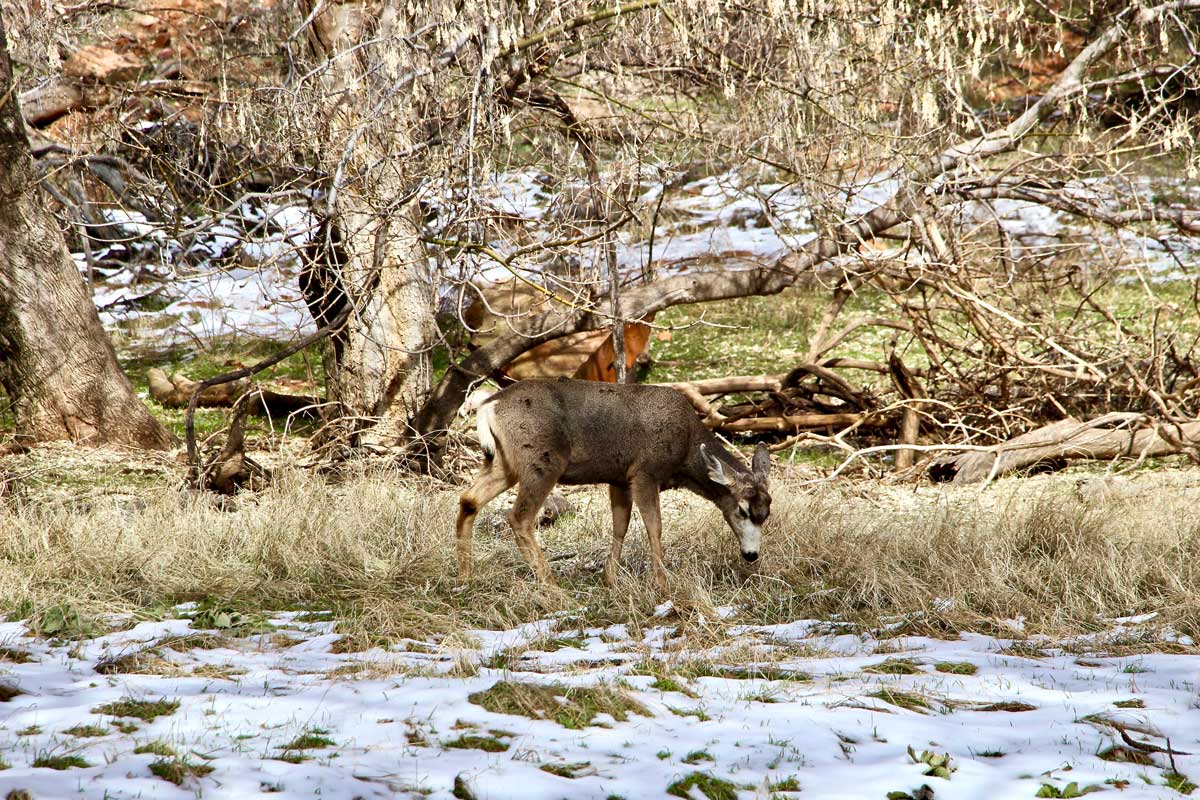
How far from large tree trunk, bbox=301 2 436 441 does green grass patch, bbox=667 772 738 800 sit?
18.2 ft

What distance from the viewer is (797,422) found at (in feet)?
36.6

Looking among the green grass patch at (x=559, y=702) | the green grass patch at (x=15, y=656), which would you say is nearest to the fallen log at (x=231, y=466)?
the green grass patch at (x=15, y=656)

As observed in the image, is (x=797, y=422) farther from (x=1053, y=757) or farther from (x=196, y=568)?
(x=1053, y=757)

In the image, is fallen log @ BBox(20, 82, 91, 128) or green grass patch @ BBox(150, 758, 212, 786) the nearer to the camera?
green grass patch @ BBox(150, 758, 212, 786)

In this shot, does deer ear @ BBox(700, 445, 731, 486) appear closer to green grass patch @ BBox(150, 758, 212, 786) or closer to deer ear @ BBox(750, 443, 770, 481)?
deer ear @ BBox(750, 443, 770, 481)

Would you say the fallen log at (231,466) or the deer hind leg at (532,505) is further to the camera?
the fallen log at (231,466)

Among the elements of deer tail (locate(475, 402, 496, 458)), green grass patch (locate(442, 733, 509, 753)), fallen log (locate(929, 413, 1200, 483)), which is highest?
deer tail (locate(475, 402, 496, 458))

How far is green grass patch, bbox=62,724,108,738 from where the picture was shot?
408 centimetres

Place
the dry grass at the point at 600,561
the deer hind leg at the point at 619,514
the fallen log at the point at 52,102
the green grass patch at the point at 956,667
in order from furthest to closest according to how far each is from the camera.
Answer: the fallen log at the point at 52,102 < the deer hind leg at the point at 619,514 < the dry grass at the point at 600,561 < the green grass patch at the point at 956,667

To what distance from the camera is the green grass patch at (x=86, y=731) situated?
161 inches

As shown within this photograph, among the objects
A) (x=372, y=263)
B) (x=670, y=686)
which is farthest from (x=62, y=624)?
(x=372, y=263)

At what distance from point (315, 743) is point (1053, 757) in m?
2.61

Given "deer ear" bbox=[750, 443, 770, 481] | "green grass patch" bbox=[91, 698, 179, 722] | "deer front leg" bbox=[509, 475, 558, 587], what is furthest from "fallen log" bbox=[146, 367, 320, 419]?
"green grass patch" bbox=[91, 698, 179, 722]

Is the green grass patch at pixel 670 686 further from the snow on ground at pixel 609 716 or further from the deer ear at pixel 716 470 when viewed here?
the deer ear at pixel 716 470
